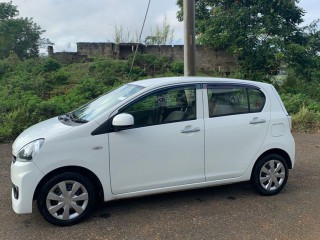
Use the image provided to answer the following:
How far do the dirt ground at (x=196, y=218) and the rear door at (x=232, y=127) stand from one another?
17.6 inches

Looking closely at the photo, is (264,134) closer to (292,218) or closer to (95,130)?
(292,218)

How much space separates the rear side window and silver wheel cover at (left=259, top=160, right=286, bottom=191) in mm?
795

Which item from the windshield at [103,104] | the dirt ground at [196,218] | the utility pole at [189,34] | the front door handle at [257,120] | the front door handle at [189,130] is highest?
the utility pole at [189,34]

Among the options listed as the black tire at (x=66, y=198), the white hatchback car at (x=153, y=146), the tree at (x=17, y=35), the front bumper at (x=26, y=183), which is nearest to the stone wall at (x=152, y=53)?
the tree at (x=17, y=35)

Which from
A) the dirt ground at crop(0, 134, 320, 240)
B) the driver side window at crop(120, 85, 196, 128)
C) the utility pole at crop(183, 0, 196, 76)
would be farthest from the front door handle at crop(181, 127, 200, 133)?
the utility pole at crop(183, 0, 196, 76)

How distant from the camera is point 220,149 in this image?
4449mm

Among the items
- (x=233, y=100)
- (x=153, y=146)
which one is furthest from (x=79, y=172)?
(x=233, y=100)

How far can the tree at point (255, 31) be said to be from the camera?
14.6 metres

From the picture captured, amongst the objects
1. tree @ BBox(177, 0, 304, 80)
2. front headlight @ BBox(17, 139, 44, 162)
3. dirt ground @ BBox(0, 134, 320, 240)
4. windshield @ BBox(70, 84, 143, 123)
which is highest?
tree @ BBox(177, 0, 304, 80)

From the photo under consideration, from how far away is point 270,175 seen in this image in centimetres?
477

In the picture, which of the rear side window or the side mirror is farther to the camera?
the rear side window

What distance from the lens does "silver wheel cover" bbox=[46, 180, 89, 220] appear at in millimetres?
3799

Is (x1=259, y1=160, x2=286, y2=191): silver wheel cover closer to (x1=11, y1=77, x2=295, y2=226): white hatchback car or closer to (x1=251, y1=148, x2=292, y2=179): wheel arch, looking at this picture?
(x1=11, y1=77, x2=295, y2=226): white hatchback car

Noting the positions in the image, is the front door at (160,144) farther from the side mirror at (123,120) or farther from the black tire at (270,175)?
the black tire at (270,175)
